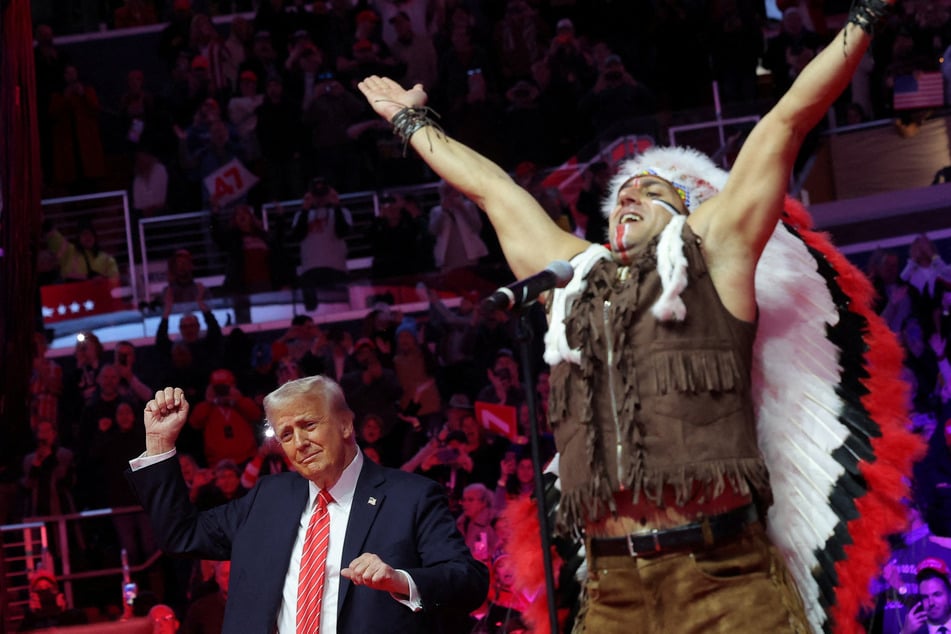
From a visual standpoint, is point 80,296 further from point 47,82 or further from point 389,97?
point 389,97

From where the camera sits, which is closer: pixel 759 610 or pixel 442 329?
pixel 759 610

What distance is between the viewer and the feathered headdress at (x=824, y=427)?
135 inches

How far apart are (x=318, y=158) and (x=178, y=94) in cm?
164

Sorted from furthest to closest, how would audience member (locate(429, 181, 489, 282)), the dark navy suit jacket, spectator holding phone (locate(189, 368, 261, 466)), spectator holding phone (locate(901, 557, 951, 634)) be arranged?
audience member (locate(429, 181, 489, 282))
spectator holding phone (locate(189, 368, 261, 466))
spectator holding phone (locate(901, 557, 951, 634))
the dark navy suit jacket

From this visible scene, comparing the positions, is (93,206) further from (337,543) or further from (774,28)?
(337,543)

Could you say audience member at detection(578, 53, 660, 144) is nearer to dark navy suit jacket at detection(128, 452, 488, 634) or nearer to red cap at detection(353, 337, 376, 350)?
red cap at detection(353, 337, 376, 350)

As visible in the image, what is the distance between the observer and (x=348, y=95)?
453 inches

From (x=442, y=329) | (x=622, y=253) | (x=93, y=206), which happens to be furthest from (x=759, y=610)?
(x=93, y=206)

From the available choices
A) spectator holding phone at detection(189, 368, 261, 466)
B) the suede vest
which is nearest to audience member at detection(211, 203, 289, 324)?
spectator holding phone at detection(189, 368, 261, 466)

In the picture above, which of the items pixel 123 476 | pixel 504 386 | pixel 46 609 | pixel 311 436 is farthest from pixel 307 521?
pixel 123 476

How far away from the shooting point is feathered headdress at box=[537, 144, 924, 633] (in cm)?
343

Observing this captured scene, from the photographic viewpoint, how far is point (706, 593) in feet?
10.5

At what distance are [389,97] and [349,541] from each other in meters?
1.27

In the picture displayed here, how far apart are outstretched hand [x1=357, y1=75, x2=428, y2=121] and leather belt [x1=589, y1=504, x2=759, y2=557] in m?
1.39
